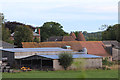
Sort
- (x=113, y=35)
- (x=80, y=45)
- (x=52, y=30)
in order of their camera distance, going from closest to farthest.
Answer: (x=80, y=45)
(x=113, y=35)
(x=52, y=30)

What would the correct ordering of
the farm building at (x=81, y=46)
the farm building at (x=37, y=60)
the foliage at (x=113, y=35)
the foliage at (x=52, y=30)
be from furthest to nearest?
1. the foliage at (x=52, y=30)
2. the foliage at (x=113, y=35)
3. the farm building at (x=81, y=46)
4. the farm building at (x=37, y=60)

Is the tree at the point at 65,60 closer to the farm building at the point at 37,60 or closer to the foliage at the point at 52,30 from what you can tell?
the farm building at the point at 37,60

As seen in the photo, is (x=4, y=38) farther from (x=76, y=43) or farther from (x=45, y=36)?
(x=45, y=36)

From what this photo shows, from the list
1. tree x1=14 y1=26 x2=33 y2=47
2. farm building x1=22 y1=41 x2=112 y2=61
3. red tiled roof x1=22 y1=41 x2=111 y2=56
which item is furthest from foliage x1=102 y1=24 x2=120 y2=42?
tree x1=14 y1=26 x2=33 y2=47

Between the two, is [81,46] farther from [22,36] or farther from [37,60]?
[37,60]

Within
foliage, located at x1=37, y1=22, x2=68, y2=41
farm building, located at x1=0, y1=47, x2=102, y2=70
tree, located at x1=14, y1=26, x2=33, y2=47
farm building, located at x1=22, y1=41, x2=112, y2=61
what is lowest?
farm building, located at x1=0, y1=47, x2=102, y2=70

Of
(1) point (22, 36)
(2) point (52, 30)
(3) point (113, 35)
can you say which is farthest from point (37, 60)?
(2) point (52, 30)

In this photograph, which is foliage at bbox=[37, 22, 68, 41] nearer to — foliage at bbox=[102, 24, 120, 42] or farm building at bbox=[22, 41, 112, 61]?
foliage at bbox=[102, 24, 120, 42]

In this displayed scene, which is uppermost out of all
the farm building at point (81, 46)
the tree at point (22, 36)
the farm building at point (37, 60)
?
the tree at point (22, 36)

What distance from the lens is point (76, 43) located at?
5697cm

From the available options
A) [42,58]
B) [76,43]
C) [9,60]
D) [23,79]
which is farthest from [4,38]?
[23,79]

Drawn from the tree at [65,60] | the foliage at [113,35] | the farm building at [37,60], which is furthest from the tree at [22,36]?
the tree at [65,60]

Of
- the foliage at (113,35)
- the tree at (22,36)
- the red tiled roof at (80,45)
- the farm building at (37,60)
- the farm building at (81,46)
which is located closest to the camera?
the farm building at (37,60)

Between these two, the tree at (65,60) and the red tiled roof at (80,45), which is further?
the red tiled roof at (80,45)
